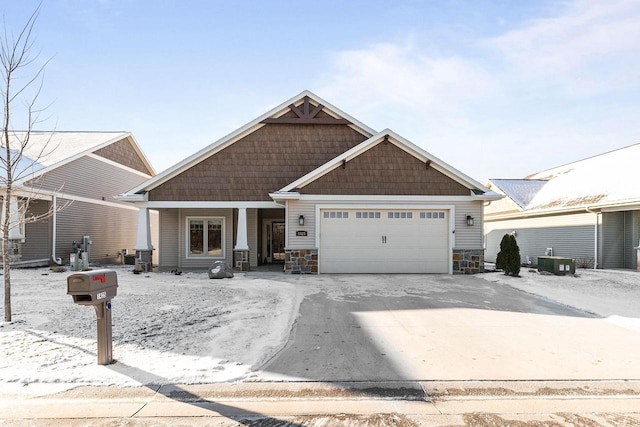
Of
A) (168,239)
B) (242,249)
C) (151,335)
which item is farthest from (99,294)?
(168,239)

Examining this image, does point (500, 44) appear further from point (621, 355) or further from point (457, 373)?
point (457, 373)

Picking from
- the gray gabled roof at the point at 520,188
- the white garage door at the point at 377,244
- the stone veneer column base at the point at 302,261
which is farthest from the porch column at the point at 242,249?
the gray gabled roof at the point at 520,188

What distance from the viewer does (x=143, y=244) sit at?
1394 cm

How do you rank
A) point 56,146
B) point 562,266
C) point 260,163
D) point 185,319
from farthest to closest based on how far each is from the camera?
1. point 56,146
2. point 260,163
3. point 562,266
4. point 185,319

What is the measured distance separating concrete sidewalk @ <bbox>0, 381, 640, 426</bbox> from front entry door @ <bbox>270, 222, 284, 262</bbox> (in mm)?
13580

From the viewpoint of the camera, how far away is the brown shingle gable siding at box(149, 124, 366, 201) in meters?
14.1

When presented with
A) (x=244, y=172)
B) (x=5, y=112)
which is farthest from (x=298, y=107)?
(x=5, y=112)

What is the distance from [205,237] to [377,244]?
7059 millimetres

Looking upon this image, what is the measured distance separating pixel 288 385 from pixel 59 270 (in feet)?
41.5

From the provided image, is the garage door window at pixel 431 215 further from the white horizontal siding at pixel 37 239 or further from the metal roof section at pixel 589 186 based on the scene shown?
the white horizontal siding at pixel 37 239

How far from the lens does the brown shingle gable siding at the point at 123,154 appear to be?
62.3ft

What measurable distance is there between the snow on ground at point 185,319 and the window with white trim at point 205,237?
3250 mm

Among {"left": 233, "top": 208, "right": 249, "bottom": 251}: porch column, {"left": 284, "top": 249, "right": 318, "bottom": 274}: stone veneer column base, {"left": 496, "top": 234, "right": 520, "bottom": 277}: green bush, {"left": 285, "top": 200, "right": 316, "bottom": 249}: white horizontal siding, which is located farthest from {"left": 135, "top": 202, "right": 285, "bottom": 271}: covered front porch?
{"left": 496, "top": 234, "right": 520, "bottom": 277}: green bush

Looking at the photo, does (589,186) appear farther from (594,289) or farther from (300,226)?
(300,226)
